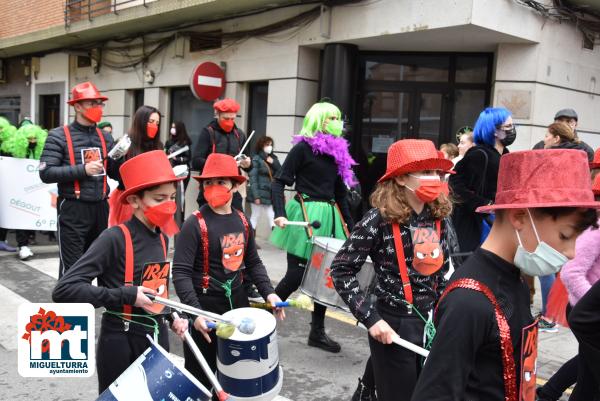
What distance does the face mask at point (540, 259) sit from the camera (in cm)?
164

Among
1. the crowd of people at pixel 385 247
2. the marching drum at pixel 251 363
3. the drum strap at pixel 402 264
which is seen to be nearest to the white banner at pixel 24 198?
the crowd of people at pixel 385 247

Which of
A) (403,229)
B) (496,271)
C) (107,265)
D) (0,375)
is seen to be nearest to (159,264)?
(107,265)

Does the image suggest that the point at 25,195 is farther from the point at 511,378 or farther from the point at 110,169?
the point at 511,378

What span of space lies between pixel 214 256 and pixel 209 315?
2.52 ft

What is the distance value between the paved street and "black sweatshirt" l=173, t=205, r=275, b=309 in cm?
102

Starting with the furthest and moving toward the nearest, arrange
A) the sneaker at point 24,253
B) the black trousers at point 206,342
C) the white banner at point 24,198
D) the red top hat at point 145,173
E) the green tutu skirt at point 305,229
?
the white banner at point 24,198
the sneaker at point 24,253
the green tutu skirt at point 305,229
the black trousers at point 206,342
the red top hat at point 145,173

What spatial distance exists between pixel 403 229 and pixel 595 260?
1.08 meters

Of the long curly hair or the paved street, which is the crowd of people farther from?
the paved street

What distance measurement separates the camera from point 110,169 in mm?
5164

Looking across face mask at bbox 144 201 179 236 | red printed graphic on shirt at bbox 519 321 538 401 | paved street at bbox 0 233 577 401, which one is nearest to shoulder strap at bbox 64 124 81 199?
paved street at bbox 0 233 577 401

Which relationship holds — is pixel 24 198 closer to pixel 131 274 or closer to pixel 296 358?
pixel 296 358

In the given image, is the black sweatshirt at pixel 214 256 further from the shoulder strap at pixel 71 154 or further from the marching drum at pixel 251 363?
the shoulder strap at pixel 71 154

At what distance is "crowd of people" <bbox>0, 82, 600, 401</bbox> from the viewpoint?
1.67m

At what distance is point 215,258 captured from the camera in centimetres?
341
